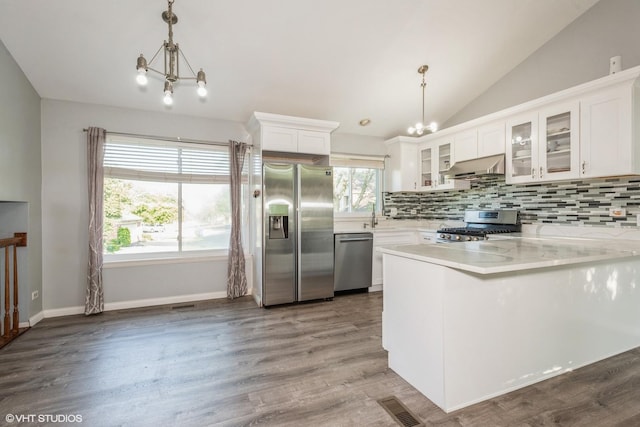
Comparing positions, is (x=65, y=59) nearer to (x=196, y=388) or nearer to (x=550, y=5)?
(x=196, y=388)

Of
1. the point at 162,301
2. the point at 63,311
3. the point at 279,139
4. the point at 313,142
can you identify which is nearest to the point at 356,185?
the point at 313,142

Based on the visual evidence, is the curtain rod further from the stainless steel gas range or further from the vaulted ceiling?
the stainless steel gas range

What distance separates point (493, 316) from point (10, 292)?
14.6 feet

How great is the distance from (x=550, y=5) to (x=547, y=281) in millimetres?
3028

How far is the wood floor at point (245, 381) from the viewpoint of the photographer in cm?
176

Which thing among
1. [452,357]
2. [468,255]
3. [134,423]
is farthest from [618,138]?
[134,423]

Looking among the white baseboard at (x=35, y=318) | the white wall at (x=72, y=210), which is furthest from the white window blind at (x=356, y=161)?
the white baseboard at (x=35, y=318)

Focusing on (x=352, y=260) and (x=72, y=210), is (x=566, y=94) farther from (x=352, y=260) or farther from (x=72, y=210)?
(x=72, y=210)

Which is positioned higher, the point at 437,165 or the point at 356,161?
the point at 356,161

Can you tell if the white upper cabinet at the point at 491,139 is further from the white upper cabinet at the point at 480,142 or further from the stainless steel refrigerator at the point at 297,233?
the stainless steel refrigerator at the point at 297,233

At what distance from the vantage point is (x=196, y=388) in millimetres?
2051

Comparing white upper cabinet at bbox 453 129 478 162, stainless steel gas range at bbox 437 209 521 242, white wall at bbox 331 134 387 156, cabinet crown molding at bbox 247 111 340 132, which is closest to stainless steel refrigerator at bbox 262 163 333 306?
cabinet crown molding at bbox 247 111 340 132

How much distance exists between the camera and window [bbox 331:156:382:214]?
194 inches

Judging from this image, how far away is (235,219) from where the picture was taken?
412 cm
